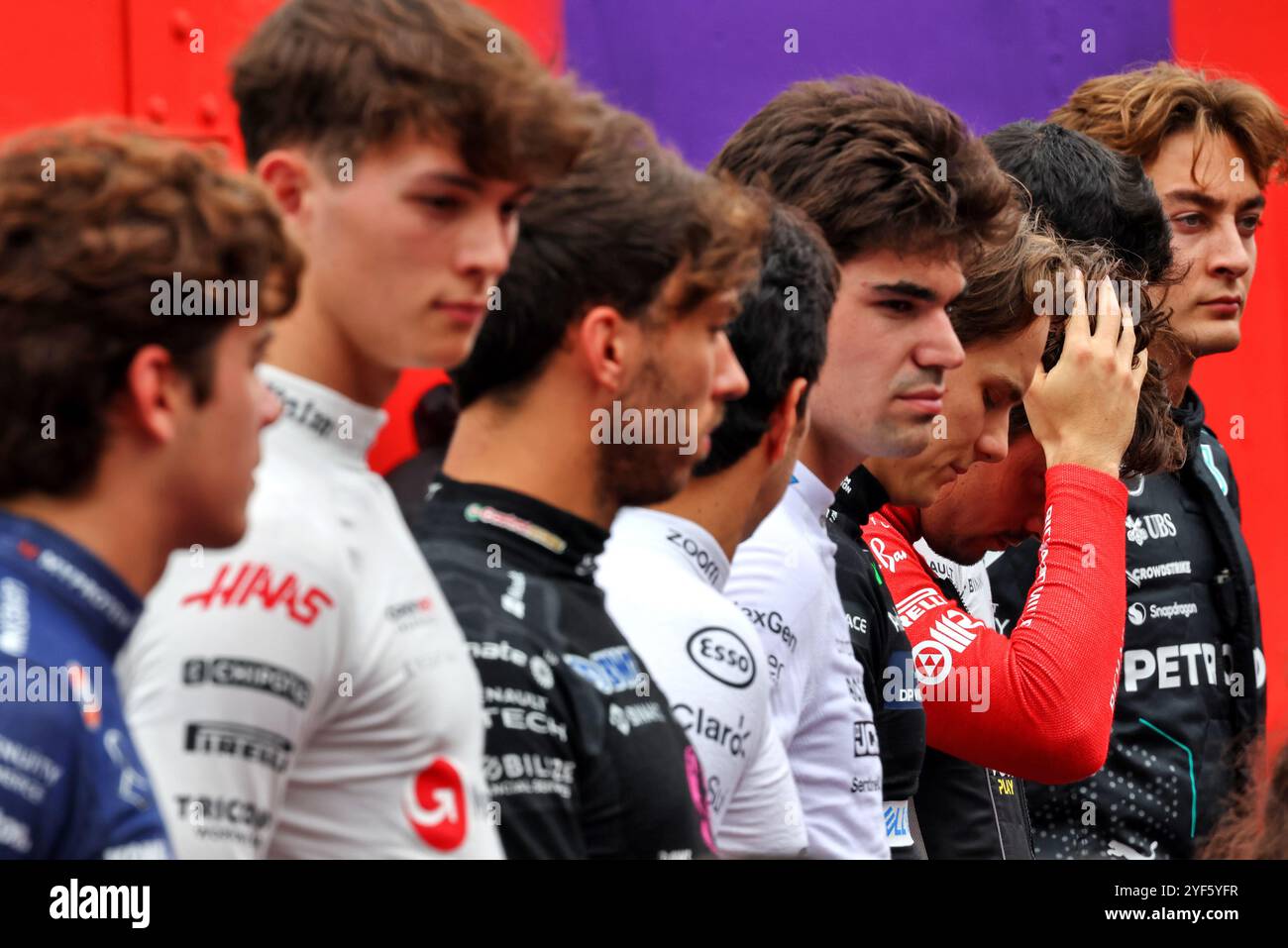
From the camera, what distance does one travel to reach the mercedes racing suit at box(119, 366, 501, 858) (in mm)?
1584

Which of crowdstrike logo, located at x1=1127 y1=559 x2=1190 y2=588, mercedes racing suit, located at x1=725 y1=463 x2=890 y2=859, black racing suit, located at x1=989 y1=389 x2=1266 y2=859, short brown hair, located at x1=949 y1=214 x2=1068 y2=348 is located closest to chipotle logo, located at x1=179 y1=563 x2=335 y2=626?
mercedes racing suit, located at x1=725 y1=463 x2=890 y2=859

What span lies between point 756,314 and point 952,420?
29.4 inches

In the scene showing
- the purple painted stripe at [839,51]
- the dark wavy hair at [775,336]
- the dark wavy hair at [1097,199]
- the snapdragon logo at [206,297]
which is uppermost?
the purple painted stripe at [839,51]

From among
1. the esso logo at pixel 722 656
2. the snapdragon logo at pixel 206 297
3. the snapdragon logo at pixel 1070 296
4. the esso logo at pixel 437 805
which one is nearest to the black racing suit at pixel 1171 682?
the snapdragon logo at pixel 1070 296

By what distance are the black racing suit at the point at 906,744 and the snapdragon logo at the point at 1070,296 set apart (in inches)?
19.6

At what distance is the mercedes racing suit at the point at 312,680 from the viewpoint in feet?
5.20

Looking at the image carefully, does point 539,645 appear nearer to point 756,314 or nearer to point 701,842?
point 701,842

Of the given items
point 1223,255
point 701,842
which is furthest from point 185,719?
point 1223,255

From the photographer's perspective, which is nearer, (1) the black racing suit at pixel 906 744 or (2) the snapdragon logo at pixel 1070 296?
(1) the black racing suit at pixel 906 744

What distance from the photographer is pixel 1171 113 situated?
425cm

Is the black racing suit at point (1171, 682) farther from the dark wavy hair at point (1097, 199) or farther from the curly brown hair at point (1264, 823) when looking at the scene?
the curly brown hair at point (1264, 823)

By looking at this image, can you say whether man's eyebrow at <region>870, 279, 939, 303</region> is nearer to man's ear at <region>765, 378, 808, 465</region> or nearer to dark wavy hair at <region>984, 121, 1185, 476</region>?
man's ear at <region>765, 378, 808, 465</region>

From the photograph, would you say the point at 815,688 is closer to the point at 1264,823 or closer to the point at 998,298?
the point at 1264,823
